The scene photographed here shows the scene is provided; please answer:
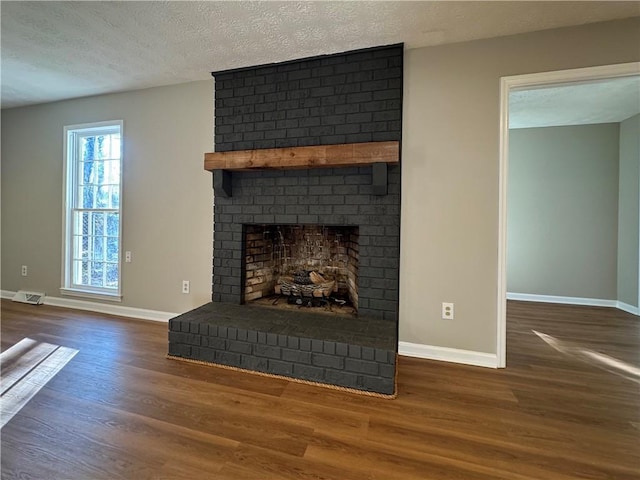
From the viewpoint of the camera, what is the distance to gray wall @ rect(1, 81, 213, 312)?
2.94 meters

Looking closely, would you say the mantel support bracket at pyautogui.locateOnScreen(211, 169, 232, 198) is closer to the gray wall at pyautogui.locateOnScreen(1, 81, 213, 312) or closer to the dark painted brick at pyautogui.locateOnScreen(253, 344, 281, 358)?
the gray wall at pyautogui.locateOnScreen(1, 81, 213, 312)

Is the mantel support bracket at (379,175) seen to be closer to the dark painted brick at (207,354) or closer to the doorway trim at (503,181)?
the doorway trim at (503,181)

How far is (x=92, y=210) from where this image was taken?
350 cm

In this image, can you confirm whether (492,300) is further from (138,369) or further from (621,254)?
(621,254)

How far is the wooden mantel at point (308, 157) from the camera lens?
215 centimetres

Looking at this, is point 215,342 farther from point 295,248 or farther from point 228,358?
point 295,248

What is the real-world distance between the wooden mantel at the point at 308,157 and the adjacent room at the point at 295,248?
0.07 feet

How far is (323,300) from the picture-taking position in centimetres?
272

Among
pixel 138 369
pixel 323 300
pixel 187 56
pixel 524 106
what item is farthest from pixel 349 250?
pixel 524 106

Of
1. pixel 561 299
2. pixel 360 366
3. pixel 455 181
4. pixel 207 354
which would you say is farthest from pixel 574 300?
pixel 207 354

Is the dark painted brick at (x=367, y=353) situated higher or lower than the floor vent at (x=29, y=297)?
higher

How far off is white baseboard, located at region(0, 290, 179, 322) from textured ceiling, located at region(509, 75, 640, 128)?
13.6 feet

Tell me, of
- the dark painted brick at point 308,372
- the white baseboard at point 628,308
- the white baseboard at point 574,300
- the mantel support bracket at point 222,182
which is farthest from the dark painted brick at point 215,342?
the white baseboard at point 628,308

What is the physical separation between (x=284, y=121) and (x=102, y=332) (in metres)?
2.57
